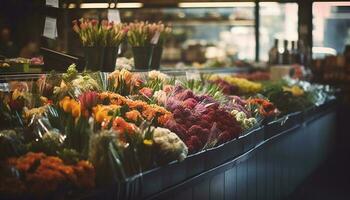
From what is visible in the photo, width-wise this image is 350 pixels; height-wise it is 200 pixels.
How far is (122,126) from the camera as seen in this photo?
4.37 meters

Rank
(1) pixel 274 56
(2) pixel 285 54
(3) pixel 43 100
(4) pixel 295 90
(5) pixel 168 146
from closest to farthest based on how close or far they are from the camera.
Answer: (5) pixel 168 146, (3) pixel 43 100, (4) pixel 295 90, (2) pixel 285 54, (1) pixel 274 56

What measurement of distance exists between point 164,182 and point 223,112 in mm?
1778

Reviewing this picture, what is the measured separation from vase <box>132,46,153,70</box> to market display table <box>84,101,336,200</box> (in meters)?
1.46

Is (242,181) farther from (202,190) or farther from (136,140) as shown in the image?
(136,140)

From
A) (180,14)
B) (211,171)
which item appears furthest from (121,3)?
(180,14)

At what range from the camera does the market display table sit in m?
4.17

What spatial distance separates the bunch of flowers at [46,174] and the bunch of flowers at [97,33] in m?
2.93

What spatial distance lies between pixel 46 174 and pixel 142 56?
408 centimetres

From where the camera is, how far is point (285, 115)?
8.07 metres

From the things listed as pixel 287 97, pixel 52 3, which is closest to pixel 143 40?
pixel 52 3

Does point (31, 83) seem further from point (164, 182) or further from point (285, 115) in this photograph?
point (285, 115)

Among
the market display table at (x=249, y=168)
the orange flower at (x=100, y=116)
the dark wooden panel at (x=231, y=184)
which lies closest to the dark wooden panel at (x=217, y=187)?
the market display table at (x=249, y=168)

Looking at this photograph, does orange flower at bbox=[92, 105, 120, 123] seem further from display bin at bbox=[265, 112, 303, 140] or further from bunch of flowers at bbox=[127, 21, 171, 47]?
bunch of flowers at bbox=[127, 21, 171, 47]

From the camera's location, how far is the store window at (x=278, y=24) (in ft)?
41.7
